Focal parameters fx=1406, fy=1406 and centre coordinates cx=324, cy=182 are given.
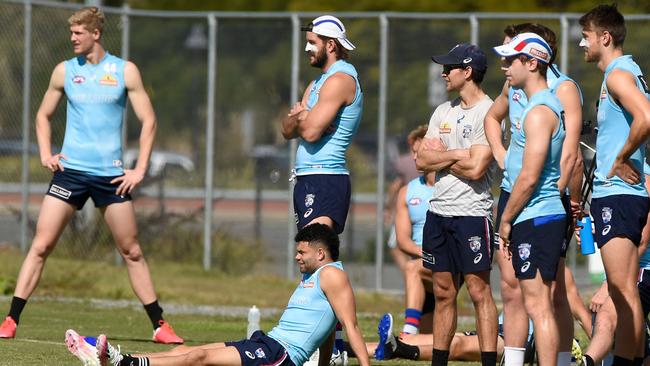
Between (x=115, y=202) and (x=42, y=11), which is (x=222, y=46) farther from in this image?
(x=115, y=202)

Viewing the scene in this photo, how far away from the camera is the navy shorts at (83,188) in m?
10.7

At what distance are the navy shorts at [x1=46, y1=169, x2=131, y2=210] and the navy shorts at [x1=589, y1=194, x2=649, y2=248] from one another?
3.87m

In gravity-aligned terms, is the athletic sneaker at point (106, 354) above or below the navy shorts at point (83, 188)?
below

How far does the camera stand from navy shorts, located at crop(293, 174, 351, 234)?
9375 millimetres

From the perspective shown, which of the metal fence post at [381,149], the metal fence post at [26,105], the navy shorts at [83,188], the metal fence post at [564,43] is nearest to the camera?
the navy shorts at [83,188]

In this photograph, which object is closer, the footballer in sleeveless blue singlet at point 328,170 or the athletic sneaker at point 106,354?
the athletic sneaker at point 106,354

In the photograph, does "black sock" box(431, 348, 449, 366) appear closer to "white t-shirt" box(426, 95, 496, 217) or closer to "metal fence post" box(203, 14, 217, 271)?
"white t-shirt" box(426, 95, 496, 217)

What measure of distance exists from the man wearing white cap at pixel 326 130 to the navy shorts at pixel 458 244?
69cm

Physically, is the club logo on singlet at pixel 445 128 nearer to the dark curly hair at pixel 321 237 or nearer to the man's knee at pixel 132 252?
the dark curly hair at pixel 321 237

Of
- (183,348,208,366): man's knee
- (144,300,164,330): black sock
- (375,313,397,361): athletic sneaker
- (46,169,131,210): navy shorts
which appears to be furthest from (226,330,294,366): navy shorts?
(46,169,131,210): navy shorts

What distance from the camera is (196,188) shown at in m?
17.7

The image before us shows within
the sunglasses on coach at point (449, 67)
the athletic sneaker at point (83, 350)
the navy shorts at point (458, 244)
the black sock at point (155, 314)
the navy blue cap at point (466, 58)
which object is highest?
the navy blue cap at point (466, 58)

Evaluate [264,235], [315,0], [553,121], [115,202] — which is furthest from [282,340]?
[315,0]

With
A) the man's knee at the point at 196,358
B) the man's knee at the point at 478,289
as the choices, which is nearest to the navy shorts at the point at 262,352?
the man's knee at the point at 196,358
